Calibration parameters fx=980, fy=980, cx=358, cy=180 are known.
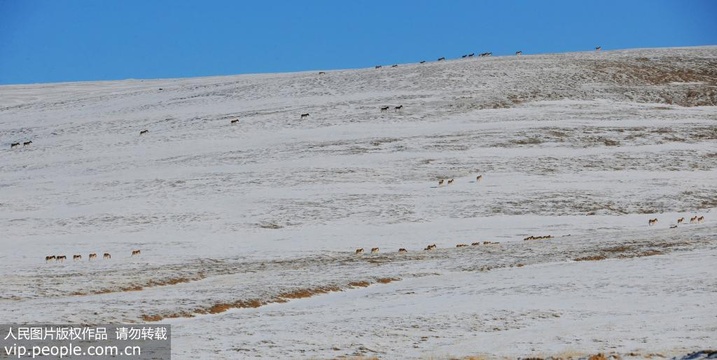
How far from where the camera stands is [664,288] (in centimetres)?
3045

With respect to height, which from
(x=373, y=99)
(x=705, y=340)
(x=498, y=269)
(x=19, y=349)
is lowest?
(x=705, y=340)

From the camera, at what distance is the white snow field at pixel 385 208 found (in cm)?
2669

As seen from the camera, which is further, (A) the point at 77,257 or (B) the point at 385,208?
(B) the point at 385,208

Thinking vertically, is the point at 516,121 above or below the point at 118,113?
below

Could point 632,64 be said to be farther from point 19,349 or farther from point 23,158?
point 19,349

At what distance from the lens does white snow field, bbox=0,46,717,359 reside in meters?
26.7

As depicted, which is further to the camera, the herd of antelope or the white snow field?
the herd of antelope

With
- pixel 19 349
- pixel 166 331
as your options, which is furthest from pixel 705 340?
pixel 19 349

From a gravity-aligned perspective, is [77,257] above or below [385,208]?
below

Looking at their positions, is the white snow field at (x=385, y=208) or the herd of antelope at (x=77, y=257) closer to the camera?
the white snow field at (x=385, y=208)

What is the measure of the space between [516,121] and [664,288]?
1560 inches

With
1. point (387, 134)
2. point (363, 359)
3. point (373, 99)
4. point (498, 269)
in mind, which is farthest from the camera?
point (373, 99)

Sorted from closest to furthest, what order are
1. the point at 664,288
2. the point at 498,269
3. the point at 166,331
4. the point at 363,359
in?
the point at 363,359
the point at 166,331
the point at 664,288
the point at 498,269

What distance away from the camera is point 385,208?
53188mm
